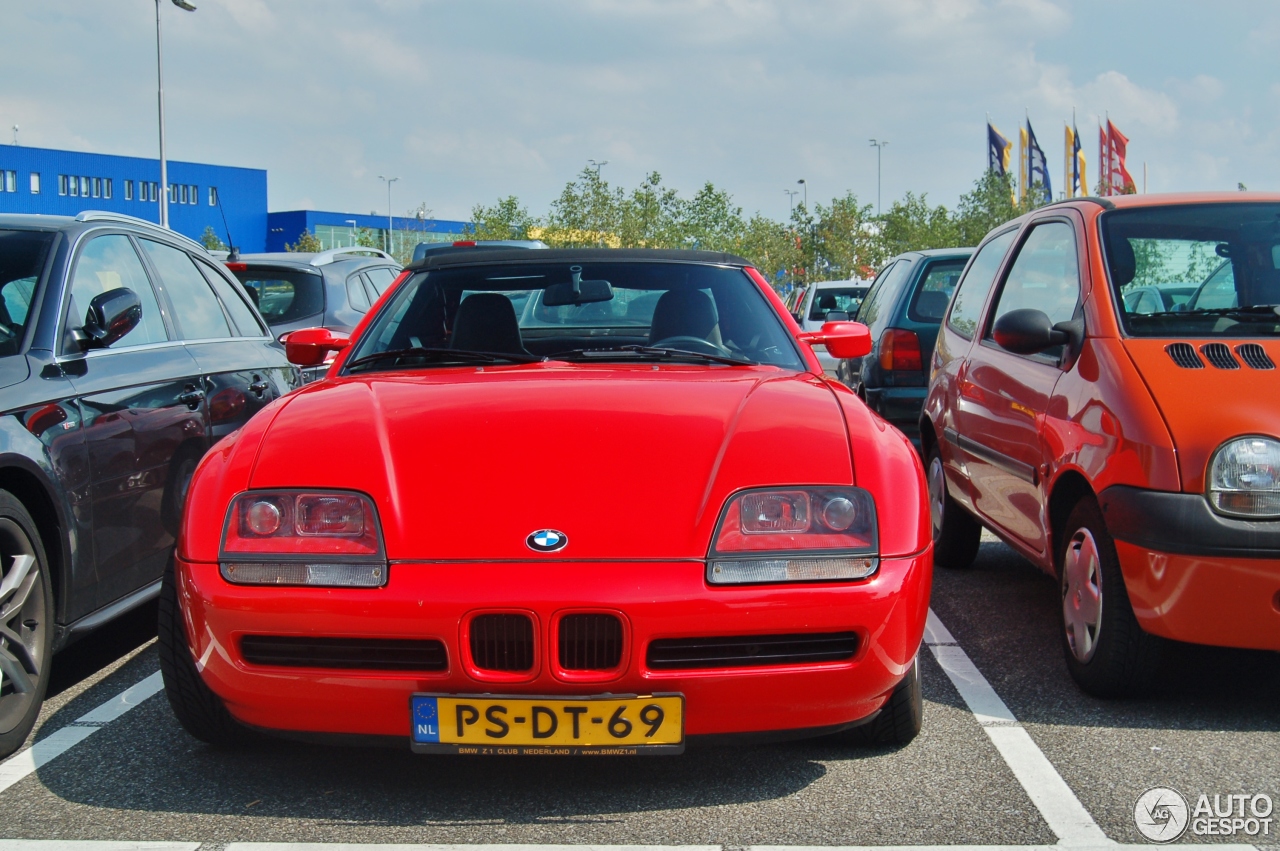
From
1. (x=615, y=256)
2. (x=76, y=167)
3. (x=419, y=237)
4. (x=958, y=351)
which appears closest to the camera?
(x=615, y=256)

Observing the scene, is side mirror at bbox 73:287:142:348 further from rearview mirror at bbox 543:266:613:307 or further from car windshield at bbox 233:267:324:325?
car windshield at bbox 233:267:324:325

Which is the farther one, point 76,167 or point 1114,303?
point 76,167

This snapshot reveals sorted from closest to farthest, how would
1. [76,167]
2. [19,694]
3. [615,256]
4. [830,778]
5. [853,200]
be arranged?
1. [830,778]
2. [19,694]
3. [615,256]
4. [853,200]
5. [76,167]

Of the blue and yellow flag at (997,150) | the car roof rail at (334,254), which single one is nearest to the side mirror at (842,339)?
the car roof rail at (334,254)

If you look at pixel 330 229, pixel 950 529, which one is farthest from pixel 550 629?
pixel 330 229

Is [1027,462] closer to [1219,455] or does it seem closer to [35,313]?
[1219,455]

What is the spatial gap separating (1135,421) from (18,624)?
10.6ft

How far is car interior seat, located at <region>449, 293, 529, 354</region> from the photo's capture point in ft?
14.7

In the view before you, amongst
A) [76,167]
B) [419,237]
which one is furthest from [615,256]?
[419,237]

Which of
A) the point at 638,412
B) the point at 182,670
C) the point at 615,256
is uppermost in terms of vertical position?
the point at 615,256

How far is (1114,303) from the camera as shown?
178 inches

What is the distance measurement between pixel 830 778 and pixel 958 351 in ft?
10.4

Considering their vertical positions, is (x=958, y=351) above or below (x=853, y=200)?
below
